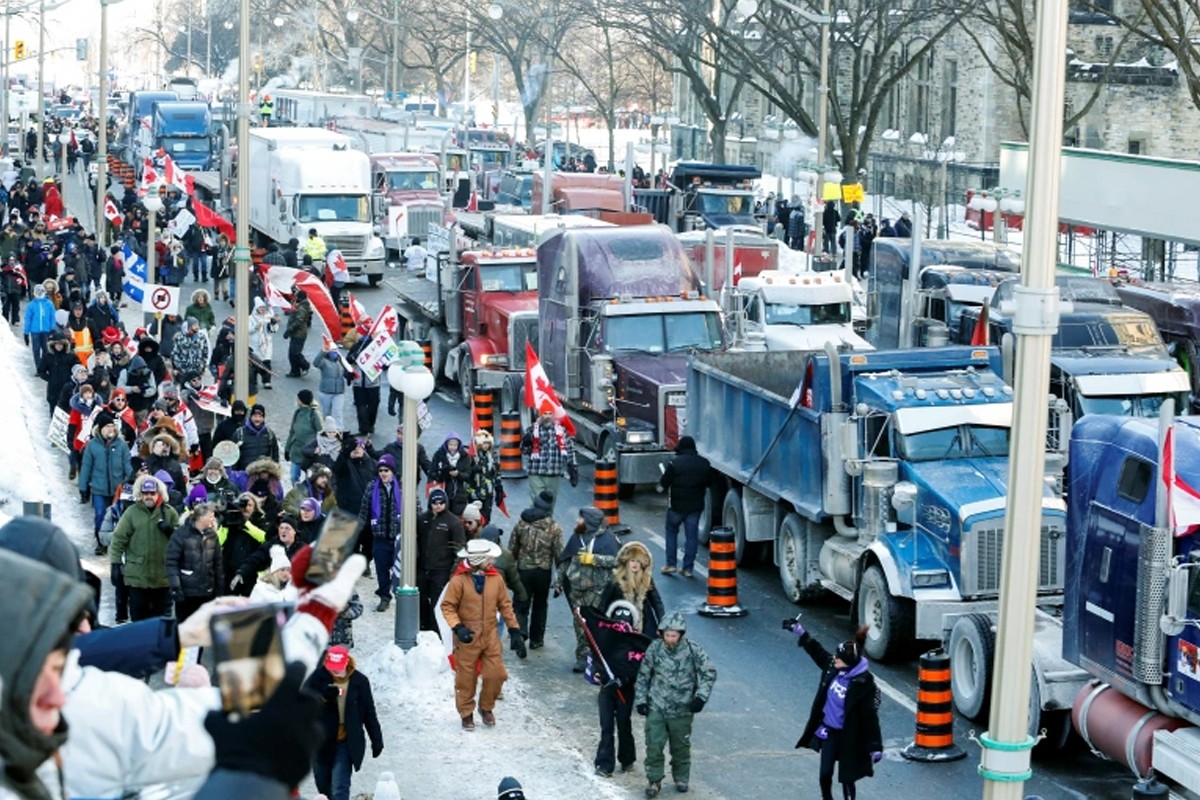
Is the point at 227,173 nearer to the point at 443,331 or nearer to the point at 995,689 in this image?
the point at 443,331

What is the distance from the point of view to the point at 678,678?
14508mm

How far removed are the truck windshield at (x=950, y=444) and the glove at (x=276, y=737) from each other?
50.0ft

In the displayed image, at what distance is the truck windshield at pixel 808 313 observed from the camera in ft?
96.8

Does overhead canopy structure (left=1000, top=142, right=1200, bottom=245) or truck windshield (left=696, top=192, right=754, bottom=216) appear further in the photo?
truck windshield (left=696, top=192, right=754, bottom=216)

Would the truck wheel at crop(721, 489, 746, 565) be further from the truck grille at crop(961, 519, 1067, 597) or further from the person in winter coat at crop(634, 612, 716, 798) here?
the person in winter coat at crop(634, 612, 716, 798)

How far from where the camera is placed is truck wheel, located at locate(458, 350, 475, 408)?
30953 millimetres

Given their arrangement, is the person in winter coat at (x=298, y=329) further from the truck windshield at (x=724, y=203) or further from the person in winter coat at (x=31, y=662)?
the person in winter coat at (x=31, y=662)

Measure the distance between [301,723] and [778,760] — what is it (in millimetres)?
12661

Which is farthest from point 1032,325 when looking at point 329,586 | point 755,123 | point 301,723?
point 755,123

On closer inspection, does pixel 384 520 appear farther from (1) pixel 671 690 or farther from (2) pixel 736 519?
(1) pixel 671 690

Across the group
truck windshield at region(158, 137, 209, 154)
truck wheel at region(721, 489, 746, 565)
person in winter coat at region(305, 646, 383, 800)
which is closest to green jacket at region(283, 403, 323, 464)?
truck wheel at region(721, 489, 746, 565)

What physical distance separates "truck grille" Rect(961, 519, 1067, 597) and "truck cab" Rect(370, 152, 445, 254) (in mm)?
32038

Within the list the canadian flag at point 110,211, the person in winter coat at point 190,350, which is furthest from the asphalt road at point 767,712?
the canadian flag at point 110,211

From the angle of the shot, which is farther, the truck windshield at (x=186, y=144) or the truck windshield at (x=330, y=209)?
the truck windshield at (x=186, y=144)
